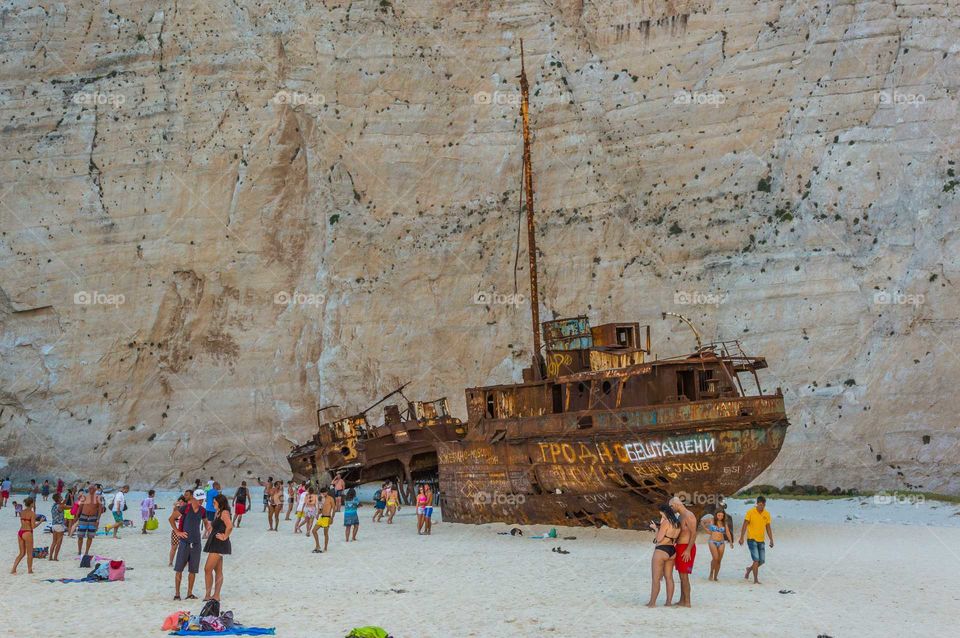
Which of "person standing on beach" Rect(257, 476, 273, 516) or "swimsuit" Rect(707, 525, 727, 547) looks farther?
"person standing on beach" Rect(257, 476, 273, 516)

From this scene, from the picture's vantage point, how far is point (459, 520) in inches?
1027

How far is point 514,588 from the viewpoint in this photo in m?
14.9

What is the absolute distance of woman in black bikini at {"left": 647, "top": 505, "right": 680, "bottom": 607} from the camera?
12.6 m

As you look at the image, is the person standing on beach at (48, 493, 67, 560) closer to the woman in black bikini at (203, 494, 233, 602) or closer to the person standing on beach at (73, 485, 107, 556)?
the person standing on beach at (73, 485, 107, 556)

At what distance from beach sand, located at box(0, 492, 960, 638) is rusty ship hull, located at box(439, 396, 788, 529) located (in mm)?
767

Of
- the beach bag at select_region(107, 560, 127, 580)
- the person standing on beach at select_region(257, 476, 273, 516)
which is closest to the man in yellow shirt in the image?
the beach bag at select_region(107, 560, 127, 580)

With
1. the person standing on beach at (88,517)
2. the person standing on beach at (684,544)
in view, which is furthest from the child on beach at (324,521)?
the person standing on beach at (684,544)

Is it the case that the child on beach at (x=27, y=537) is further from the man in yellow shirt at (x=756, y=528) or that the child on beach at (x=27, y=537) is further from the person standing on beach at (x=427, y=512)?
the man in yellow shirt at (x=756, y=528)

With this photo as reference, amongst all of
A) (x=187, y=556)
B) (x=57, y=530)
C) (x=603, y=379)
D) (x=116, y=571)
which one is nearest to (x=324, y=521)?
(x=57, y=530)

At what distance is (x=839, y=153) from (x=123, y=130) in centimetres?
3104

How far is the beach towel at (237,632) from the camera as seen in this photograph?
438 inches

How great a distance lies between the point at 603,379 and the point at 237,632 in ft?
42.2

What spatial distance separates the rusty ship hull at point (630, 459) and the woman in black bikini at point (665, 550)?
7.75 metres

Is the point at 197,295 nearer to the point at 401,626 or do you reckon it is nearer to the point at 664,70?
the point at 664,70
